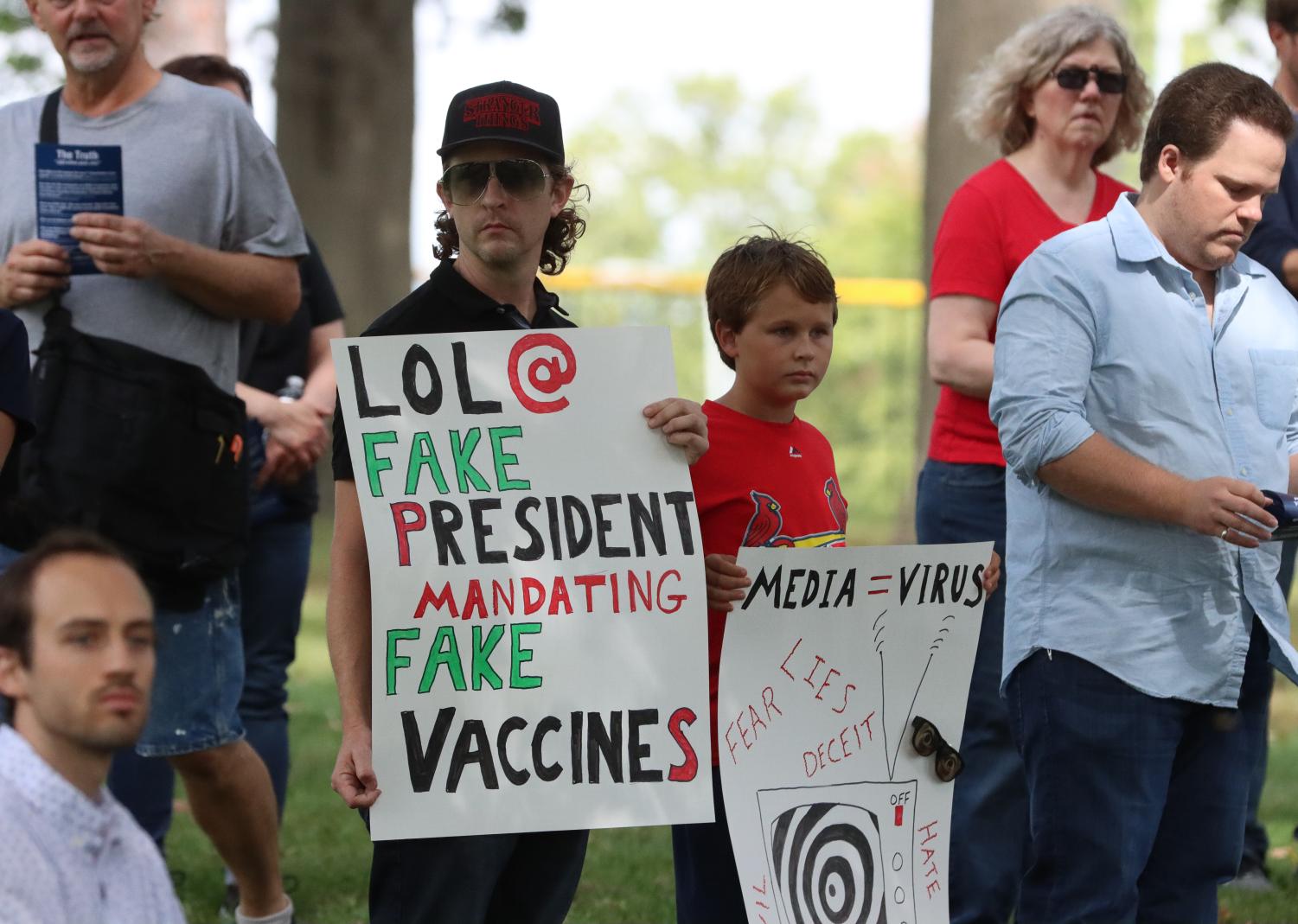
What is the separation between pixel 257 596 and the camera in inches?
219

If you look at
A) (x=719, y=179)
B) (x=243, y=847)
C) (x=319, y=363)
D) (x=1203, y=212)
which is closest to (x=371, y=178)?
(x=319, y=363)

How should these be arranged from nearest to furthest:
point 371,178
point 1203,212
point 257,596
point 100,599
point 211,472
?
point 100,599, point 1203,212, point 211,472, point 257,596, point 371,178

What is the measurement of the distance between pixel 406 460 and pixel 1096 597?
1392 mm

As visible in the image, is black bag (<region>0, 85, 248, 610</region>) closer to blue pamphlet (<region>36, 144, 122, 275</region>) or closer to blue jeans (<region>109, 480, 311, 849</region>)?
blue pamphlet (<region>36, 144, 122, 275</region>)

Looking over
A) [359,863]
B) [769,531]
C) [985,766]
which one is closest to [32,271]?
[769,531]

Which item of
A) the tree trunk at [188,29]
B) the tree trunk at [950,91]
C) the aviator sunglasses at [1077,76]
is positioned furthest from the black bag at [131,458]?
the tree trunk at [188,29]

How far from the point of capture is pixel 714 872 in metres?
3.74

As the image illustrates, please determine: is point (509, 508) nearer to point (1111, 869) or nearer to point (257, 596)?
point (1111, 869)

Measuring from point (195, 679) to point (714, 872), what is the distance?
145 centimetres

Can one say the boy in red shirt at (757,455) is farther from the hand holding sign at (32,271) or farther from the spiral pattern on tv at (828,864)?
the hand holding sign at (32,271)

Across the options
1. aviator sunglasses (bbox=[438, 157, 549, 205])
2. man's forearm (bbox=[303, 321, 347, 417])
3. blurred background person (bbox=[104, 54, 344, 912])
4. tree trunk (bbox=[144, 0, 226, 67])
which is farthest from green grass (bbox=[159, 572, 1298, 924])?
tree trunk (bbox=[144, 0, 226, 67])

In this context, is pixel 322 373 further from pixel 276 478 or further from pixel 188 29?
pixel 188 29

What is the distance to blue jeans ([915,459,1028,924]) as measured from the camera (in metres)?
4.89

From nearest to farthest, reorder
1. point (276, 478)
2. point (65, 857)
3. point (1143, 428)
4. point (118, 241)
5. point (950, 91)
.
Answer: point (65, 857) < point (1143, 428) < point (118, 241) < point (276, 478) < point (950, 91)
